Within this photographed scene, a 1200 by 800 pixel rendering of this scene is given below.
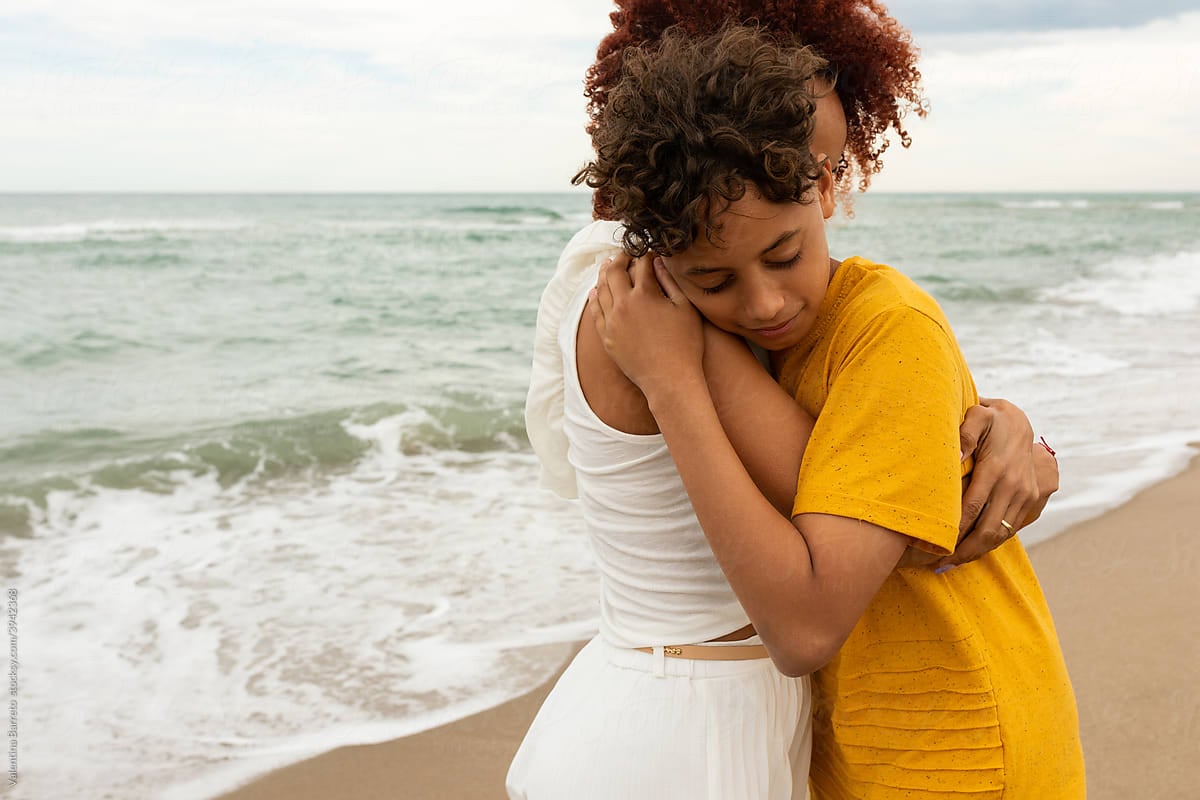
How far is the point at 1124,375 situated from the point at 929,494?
27.0 ft

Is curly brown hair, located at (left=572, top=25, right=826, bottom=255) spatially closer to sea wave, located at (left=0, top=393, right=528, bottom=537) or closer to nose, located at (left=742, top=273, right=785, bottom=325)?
nose, located at (left=742, top=273, right=785, bottom=325)

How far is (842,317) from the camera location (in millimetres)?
1354

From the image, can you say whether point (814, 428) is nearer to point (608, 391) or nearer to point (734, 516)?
point (734, 516)

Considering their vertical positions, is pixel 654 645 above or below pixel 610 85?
below

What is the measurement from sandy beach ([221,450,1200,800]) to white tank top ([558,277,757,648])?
6.39ft

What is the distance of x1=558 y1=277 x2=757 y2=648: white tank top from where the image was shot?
4.57ft

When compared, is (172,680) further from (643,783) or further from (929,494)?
(929,494)

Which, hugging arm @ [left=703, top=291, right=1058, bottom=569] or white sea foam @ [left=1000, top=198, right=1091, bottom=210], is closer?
hugging arm @ [left=703, top=291, right=1058, bottom=569]

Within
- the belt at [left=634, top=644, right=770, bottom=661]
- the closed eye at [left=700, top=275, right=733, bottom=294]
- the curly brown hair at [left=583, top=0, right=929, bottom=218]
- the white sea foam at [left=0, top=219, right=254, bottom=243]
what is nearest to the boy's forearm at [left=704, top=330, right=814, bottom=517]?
the closed eye at [left=700, top=275, right=733, bottom=294]

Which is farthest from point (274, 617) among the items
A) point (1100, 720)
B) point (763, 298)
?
point (763, 298)

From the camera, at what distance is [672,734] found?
1.40 m

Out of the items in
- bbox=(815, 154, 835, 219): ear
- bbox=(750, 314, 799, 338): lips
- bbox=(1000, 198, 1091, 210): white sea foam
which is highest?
bbox=(1000, 198, 1091, 210): white sea foam

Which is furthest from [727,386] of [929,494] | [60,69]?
[60,69]

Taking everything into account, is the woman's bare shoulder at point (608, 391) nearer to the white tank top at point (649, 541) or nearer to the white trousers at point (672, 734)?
the white tank top at point (649, 541)
